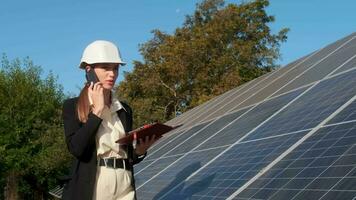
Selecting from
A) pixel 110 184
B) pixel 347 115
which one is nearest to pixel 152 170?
pixel 347 115

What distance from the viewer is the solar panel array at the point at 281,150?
4781 mm

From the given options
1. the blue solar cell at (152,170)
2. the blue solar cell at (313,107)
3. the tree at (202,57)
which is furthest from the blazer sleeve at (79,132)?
the tree at (202,57)

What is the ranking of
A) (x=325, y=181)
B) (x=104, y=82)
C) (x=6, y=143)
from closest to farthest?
(x=104, y=82), (x=325, y=181), (x=6, y=143)

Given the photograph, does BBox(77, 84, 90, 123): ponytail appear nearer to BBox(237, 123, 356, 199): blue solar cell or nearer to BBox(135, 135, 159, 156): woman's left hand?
BBox(135, 135, 159, 156): woman's left hand

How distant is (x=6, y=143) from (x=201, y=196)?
28056 mm

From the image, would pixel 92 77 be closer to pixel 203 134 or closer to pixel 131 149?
pixel 131 149

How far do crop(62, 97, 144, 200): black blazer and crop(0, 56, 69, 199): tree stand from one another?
1020 inches

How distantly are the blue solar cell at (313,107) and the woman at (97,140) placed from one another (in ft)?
9.89

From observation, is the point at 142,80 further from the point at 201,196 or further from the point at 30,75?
the point at 201,196

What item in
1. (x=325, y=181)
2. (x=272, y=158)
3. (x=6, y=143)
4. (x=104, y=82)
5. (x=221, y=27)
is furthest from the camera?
(x=221, y=27)

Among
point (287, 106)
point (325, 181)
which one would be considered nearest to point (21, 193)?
point (287, 106)

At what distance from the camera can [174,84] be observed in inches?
1599

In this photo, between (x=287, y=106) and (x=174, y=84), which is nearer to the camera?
(x=287, y=106)

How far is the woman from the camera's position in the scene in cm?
369
